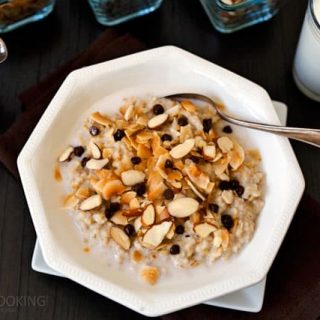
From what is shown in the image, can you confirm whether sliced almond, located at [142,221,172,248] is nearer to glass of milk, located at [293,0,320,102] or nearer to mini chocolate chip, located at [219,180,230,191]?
mini chocolate chip, located at [219,180,230,191]

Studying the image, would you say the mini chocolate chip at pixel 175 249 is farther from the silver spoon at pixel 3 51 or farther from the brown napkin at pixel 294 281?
the silver spoon at pixel 3 51

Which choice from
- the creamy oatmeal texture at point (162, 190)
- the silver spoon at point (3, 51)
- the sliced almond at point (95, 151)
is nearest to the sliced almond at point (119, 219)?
the creamy oatmeal texture at point (162, 190)

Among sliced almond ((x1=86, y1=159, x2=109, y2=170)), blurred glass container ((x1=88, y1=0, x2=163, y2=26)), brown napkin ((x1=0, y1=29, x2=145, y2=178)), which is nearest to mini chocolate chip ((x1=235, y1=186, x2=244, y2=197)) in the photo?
sliced almond ((x1=86, y1=159, x2=109, y2=170))

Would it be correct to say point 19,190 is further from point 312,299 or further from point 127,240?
point 312,299

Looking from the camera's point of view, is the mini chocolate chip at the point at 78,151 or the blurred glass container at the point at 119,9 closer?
the mini chocolate chip at the point at 78,151

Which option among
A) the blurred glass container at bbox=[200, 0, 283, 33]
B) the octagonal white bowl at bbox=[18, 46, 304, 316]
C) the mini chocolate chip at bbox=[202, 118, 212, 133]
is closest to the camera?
the octagonal white bowl at bbox=[18, 46, 304, 316]
